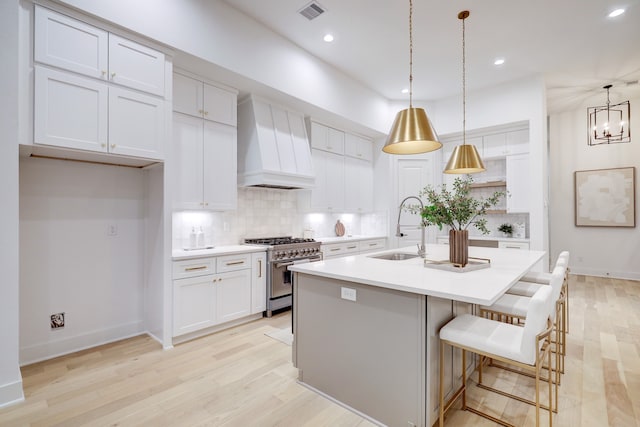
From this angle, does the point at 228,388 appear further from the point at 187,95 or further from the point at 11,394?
the point at 187,95

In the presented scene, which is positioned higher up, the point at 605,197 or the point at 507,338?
the point at 605,197

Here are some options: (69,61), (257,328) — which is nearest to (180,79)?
(69,61)

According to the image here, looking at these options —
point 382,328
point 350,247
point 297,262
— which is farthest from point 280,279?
point 382,328

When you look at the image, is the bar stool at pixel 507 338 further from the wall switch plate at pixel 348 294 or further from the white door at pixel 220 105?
the white door at pixel 220 105

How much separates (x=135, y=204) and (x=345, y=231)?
3.39 m

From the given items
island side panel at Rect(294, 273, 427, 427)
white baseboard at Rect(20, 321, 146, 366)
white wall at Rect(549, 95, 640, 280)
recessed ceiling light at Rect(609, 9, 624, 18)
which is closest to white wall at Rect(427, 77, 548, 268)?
recessed ceiling light at Rect(609, 9, 624, 18)

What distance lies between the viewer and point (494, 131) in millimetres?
5371

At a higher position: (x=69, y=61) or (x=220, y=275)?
(x=69, y=61)

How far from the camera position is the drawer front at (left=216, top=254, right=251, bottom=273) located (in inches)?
131

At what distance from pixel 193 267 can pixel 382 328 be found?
2.04 m

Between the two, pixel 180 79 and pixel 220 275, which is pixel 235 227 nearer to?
pixel 220 275

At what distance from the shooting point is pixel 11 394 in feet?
Result: 6.74

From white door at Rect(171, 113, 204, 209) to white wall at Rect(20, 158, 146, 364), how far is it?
0.44 metres

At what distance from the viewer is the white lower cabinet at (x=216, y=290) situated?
3.02m
